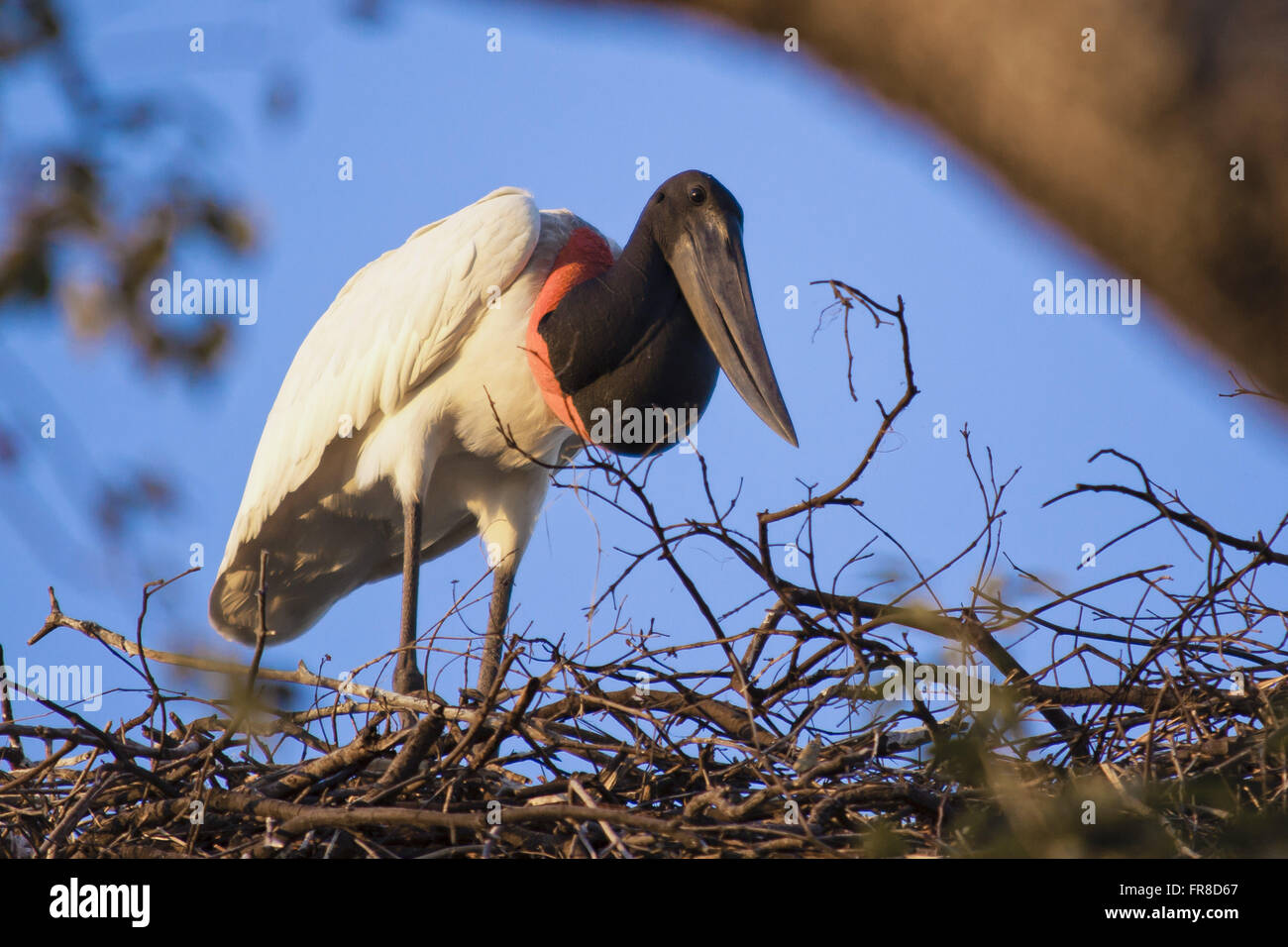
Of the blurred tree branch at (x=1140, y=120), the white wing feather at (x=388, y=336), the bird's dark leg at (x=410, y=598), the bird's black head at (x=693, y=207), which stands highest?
the bird's black head at (x=693, y=207)

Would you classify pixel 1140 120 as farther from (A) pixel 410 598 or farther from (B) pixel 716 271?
(A) pixel 410 598

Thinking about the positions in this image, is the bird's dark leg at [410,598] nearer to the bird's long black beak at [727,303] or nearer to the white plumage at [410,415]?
the white plumage at [410,415]

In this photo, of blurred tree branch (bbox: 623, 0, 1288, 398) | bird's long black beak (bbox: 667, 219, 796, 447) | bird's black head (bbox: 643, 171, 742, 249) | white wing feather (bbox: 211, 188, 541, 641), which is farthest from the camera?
bird's black head (bbox: 643, 171, 742, 249)

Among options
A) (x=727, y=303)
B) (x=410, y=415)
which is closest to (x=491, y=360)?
(x=410, y=415)

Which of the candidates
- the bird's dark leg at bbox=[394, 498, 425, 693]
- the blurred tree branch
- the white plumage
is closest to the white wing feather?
the white plumage

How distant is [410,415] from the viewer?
4148 millimetres

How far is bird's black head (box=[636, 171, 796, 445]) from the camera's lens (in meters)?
3.99

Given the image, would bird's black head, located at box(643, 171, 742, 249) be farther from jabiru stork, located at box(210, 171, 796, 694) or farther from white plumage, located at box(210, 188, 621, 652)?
white plumage, located at box(210, 188, 621, 652)

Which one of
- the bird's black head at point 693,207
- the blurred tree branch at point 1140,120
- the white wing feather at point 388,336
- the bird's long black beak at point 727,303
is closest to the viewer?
the blurred tree branch at point 1140,120

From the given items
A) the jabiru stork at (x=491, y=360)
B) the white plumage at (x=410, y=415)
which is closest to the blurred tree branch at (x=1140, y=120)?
the jabiru stork at (x=491, y=360)

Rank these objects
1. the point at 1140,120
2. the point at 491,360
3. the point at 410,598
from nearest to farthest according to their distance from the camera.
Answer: the point at 1140,120, the point at 491,360, the point at 410,598

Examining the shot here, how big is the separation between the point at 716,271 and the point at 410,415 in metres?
1.08

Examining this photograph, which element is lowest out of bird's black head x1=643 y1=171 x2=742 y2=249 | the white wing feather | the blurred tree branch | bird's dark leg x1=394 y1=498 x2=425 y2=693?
bird's dark leg x1=394 y1=498 x2=425 y2=693

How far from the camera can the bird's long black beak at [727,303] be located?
13.1 feet
